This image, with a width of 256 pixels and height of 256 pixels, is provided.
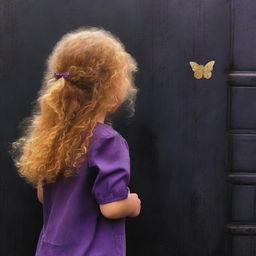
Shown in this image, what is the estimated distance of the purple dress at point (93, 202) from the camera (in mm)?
1513

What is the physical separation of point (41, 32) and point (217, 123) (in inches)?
31.9

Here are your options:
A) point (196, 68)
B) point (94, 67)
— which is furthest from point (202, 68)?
point (94, 67)

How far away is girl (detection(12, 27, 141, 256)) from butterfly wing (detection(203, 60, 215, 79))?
0.72 m

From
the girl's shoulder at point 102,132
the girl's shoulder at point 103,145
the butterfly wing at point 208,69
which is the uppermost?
the butterfly wing at point 208,69

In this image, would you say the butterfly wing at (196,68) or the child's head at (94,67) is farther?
the butterfly wing at (196,68)

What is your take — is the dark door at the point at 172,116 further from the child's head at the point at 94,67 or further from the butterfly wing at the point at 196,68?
the child's head at the point at 94,67

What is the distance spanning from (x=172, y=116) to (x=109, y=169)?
82cm

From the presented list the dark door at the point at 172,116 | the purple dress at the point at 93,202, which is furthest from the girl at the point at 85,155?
the dark door at the point at 172,116

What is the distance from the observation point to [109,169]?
150 cm

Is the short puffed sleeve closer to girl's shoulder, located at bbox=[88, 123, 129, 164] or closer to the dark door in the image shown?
girl's shoulder, located at bbox=[88, 123, 129, 164]

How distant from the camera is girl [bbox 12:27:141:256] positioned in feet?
5.01

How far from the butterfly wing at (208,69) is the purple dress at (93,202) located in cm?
80

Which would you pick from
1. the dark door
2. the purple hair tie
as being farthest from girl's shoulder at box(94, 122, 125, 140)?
the dark door

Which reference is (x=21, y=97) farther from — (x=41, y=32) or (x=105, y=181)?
(x=105, y=181)
